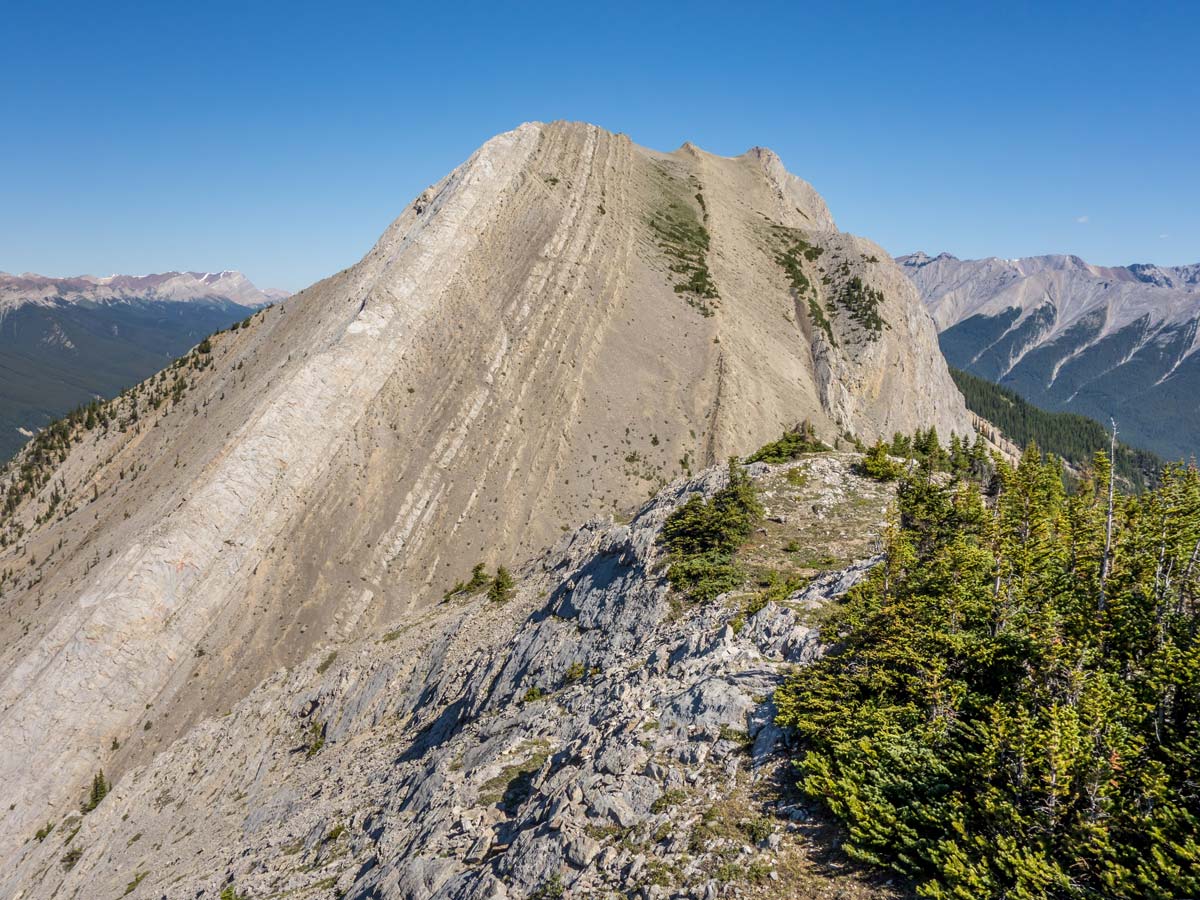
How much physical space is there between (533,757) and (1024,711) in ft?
46.9

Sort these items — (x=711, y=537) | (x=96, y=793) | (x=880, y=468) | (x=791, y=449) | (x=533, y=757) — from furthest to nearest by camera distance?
(x=96, y=793)
(x=791, y=449)
(x=880, y=468)
(x=711, y=537)
(x=533, y=757)

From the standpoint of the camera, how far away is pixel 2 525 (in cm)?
8081

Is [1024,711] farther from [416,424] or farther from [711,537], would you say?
[416,424]

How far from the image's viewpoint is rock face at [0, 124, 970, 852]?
47562 millimetres

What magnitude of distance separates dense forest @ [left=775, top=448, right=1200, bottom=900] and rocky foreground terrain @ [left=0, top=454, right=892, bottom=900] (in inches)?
56.9

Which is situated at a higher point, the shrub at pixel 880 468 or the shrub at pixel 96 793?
the shrub at pixel 880 468

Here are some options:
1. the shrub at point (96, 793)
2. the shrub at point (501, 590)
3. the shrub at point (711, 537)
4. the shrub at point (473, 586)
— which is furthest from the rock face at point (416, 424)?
the shrub at point (711, 537)

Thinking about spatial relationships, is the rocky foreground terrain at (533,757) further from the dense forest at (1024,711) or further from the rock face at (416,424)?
the rock face at (416,424)

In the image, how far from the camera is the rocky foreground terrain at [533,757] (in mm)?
15078

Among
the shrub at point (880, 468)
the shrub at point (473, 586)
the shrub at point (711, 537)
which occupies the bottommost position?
the shrub at point (473, 586)

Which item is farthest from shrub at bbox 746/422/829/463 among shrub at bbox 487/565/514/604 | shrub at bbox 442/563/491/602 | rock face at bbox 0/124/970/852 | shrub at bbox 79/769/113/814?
shrub at bbox 79/769/113/814

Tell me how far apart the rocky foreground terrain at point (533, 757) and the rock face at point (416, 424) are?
4122 mm

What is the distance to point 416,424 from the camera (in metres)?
60.7

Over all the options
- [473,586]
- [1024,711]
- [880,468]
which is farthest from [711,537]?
[473,586]
